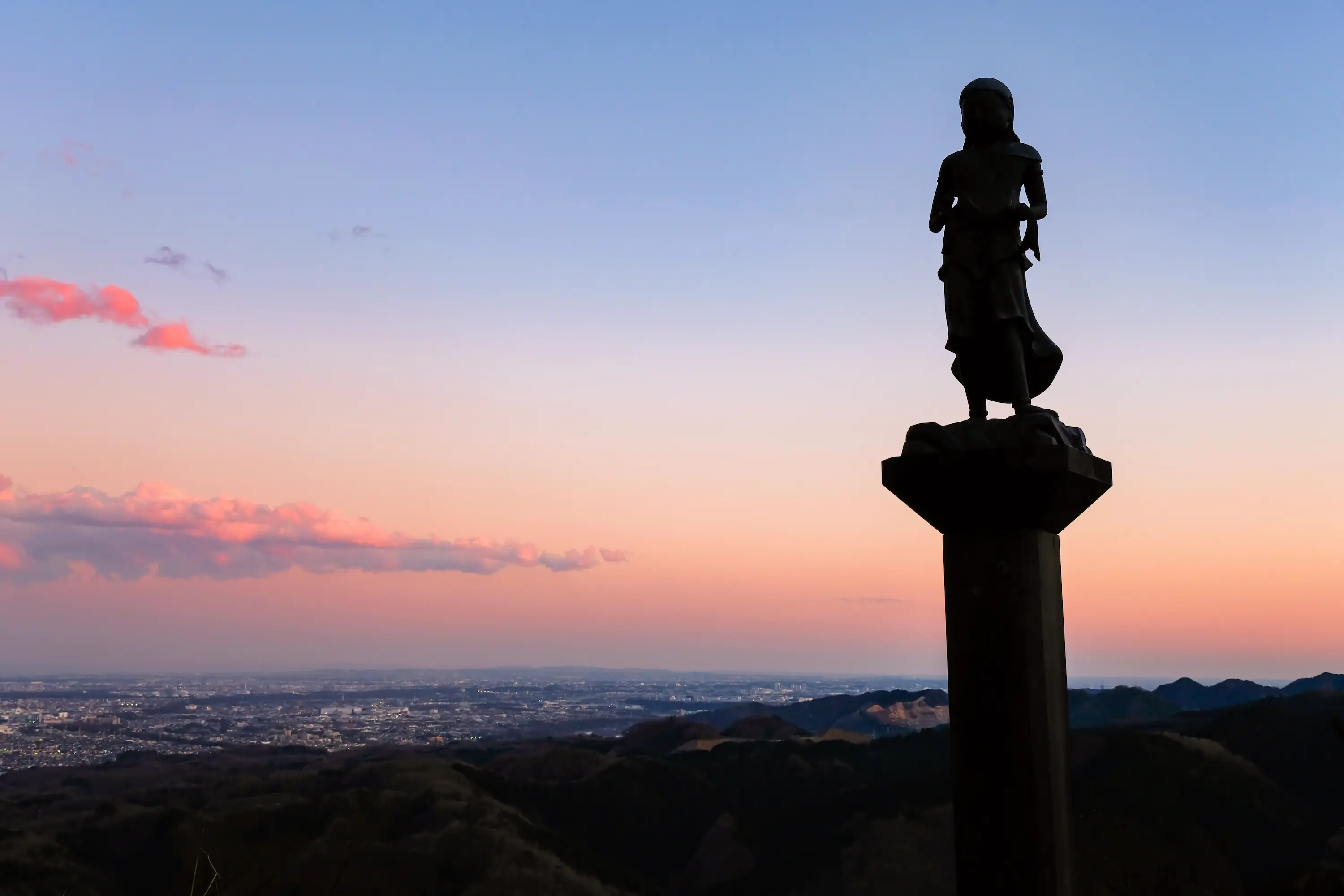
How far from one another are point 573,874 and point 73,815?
173 feet

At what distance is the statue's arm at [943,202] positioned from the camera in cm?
965

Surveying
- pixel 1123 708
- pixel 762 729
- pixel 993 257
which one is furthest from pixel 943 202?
pixel 1123 708

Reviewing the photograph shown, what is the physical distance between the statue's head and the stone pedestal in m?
2.86

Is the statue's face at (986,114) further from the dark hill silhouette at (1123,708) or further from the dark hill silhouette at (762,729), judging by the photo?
the dark hill silhouette at (1123,708)

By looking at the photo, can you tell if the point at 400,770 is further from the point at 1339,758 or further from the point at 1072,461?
the point at 1072,461

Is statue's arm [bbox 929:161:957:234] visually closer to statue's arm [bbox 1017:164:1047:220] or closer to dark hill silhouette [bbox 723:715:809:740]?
statue's arm [bbox 1017:164:1047:220]

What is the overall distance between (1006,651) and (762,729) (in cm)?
16838

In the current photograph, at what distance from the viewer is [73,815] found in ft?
324

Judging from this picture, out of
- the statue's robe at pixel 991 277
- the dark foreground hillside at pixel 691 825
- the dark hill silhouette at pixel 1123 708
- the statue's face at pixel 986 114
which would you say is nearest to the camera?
the statue's robe at pixel 991 277

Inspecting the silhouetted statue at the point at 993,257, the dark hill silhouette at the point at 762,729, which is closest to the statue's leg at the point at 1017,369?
the silhouetted statue at the point at 993,257

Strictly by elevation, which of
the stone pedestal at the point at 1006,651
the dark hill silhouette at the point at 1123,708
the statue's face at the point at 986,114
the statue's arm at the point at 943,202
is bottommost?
the dark hill silhouette at the point at 1123,708

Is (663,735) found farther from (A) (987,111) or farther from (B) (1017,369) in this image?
(A) (987,111)

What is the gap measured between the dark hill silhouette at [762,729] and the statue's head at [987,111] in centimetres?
15655

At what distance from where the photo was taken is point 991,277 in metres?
9.36
